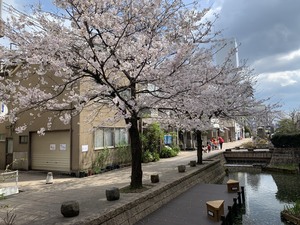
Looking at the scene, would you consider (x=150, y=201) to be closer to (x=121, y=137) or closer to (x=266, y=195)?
(x=266, y=195)

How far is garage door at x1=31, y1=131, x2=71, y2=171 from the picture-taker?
15.5 m

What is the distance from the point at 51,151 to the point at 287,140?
63.2 ft

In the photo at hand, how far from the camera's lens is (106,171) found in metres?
16.4

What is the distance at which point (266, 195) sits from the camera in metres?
12.9

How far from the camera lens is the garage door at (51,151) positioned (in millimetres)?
15508

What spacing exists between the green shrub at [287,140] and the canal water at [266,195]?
468cm

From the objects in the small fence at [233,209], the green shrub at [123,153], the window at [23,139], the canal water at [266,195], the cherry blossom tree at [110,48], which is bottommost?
the canal water at [266,195]

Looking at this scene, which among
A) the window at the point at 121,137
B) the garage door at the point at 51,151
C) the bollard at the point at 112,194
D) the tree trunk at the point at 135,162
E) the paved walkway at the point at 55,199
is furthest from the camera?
the window at the point at 121,137

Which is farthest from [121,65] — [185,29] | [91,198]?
[91,198]

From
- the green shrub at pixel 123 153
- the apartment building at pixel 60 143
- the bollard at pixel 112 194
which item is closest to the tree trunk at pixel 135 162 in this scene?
the bollard at pixel 112 194

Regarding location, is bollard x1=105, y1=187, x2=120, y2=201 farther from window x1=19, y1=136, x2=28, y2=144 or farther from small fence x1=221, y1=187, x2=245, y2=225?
window x1=19, y1=136, x2=28, y2=144

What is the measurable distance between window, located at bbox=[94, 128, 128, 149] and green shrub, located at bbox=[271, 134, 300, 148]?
539 inches

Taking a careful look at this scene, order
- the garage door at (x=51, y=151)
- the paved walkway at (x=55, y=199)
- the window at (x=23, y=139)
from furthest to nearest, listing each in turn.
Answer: the window at (x=23, y=139) → the garage door at (x=51, y=151) → the paved walkway at (x=55, y=199)

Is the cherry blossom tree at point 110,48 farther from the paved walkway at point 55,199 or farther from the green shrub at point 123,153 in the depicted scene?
the green shrub at point 123,153
